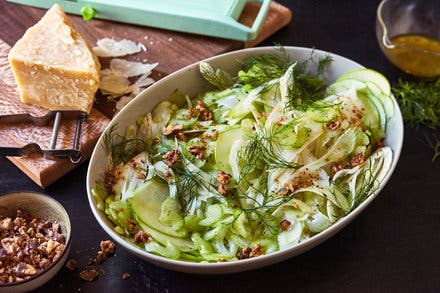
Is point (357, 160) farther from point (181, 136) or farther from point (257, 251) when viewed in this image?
point (181, 136)

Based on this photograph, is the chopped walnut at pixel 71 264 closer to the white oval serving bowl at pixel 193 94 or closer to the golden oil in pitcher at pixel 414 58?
the white oval serving bowl at pixel 193 94

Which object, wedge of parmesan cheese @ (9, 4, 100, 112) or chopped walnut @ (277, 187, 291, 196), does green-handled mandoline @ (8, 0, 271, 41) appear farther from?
chopped walnut @ (277, 187, 291, 196)

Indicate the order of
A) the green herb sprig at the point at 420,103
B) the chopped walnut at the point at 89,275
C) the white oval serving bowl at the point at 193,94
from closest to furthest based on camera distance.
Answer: the white oval serving bowl at the point at 193,94, the chopped walnut at the point at 89,275, the green herb sprig at the point at 420,103

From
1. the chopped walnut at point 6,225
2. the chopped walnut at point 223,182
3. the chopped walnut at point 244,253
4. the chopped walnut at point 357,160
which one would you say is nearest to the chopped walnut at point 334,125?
the chopped walnut at point 357,160

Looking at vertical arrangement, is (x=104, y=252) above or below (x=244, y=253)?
below

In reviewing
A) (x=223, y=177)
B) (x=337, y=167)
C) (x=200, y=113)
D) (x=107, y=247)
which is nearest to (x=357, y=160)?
(x=337, y=167)

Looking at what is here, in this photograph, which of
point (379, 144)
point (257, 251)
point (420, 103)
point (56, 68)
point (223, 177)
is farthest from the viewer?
point (420, 103)
